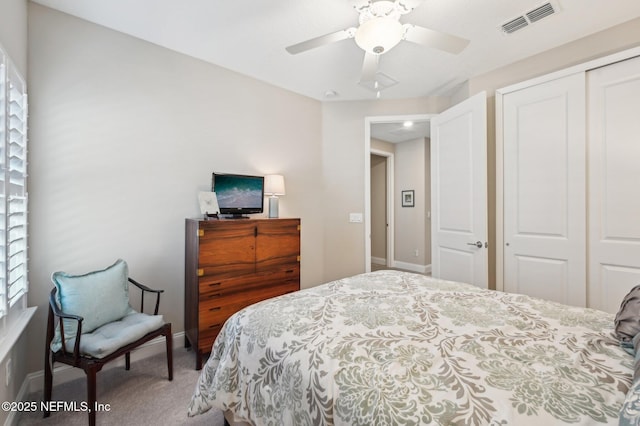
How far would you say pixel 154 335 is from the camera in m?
1.94

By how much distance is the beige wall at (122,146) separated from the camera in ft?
6.50

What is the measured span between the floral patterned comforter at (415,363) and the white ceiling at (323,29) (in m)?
1.93

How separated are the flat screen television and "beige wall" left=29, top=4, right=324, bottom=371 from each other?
22 centimetres

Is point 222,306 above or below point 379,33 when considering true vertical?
below

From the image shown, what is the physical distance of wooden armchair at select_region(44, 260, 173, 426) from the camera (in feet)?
5.35

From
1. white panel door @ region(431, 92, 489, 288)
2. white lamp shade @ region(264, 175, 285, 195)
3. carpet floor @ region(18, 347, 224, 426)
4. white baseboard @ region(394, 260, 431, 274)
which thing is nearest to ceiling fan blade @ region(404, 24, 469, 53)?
white panel door @ region(431, 92, 489, 288)

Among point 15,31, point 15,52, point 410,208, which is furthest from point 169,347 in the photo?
point 410,208

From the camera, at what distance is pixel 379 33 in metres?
1.62

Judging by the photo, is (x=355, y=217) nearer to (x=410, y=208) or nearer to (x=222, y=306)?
(x=222, y=306)

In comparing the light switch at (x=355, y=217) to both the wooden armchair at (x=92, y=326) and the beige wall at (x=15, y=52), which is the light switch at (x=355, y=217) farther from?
the beige wall at (x=15, y=52)

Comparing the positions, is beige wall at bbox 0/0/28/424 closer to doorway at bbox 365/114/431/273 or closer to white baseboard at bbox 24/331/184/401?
white baseboard at bbox 24/331/184/401

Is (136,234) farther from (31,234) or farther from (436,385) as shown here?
(436,385)

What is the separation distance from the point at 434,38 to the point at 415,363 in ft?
5.80

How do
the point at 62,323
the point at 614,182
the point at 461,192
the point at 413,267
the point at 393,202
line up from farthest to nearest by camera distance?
1. the point at 393,202
2. the point at 413,267
3. the point at 461,192
4. the point at 614,182
5. the point at 62,323
